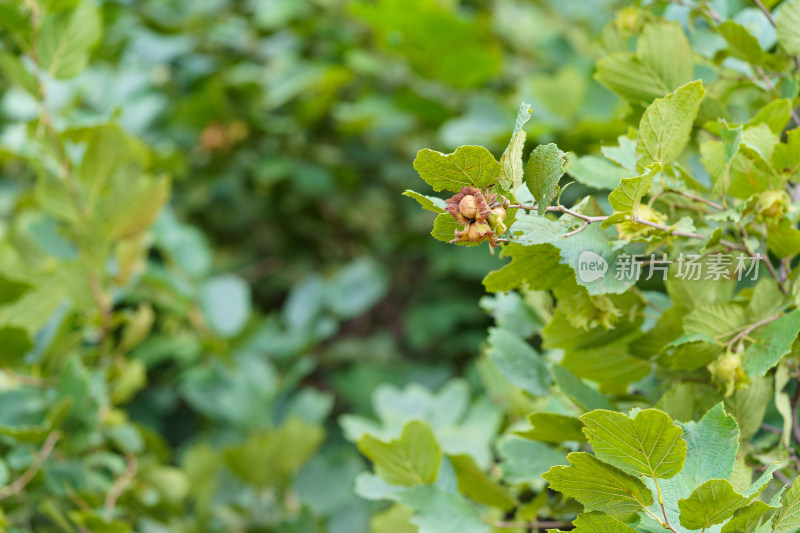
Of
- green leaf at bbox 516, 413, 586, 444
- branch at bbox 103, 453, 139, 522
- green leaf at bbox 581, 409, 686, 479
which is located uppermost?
green leaf at bbox 581, 409, 686, 479

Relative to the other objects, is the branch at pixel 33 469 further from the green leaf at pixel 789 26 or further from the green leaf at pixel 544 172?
the green leaf at pixel 789 26

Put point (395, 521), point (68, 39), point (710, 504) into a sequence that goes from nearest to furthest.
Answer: point (710, 504) < point (395, 521) < point (68, 39)

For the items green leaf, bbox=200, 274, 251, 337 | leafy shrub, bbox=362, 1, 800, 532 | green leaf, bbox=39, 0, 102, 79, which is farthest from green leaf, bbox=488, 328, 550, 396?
green leaf, bbox=200, 274, 251, 337

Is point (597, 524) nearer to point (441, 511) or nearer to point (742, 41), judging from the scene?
point (441, 511)

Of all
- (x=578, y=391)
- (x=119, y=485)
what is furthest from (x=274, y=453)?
(x=578, y=391)

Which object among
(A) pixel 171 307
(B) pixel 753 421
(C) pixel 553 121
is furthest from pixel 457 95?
(B) pixel 753 421

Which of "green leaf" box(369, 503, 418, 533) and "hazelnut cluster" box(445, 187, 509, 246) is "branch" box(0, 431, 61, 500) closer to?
"green leaf" box(369, 503, 418, 533)

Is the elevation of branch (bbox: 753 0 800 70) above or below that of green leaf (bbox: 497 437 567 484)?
above
